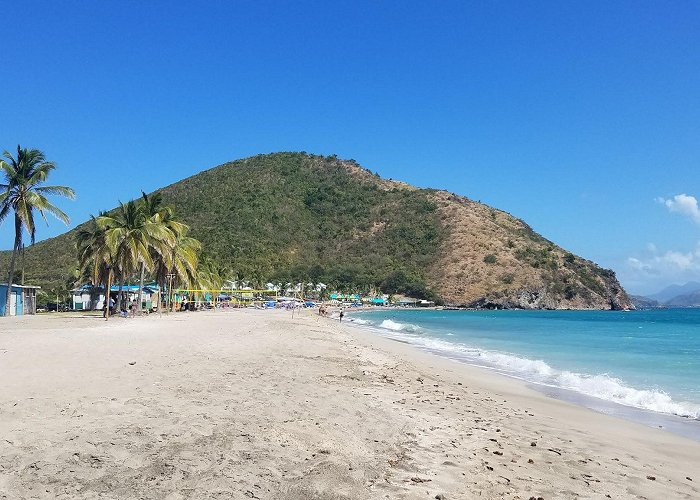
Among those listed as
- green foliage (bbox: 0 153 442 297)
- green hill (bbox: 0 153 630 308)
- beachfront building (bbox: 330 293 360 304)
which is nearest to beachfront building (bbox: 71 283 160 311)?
Result: green foliage (bbox: 0 153 442 297)

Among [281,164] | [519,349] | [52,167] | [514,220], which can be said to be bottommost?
[519,349]

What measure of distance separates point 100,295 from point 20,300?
16913mm

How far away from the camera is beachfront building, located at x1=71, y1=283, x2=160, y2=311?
1901 inches

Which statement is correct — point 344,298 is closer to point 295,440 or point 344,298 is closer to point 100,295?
point 100,295

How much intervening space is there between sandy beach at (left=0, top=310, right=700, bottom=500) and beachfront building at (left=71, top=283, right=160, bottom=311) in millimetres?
37961

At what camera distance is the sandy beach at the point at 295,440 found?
15.0 ft

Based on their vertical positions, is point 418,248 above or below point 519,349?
above

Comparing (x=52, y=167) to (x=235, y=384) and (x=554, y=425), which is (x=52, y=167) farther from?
(x=554, y=425)

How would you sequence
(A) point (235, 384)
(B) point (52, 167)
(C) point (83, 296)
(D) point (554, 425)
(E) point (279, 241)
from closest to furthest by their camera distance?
1. (D) point (554, 425)
2. (A) point (235, 384)
3. (B) point (52, 167)
4. (C) point (83, 296)
5. (E) point (279, 241)

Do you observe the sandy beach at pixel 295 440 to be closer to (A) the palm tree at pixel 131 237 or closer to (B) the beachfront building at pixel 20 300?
(A) the palm tree at pixel 131 237

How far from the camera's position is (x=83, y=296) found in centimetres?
5809

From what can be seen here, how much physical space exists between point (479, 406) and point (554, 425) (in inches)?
51.8

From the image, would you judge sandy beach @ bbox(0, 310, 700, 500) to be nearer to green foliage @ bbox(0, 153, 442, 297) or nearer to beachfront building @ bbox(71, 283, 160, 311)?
beachfront building @ bbox(71, 283, 160, 311)

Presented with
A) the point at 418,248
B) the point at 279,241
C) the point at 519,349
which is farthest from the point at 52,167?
the point at 418,248
